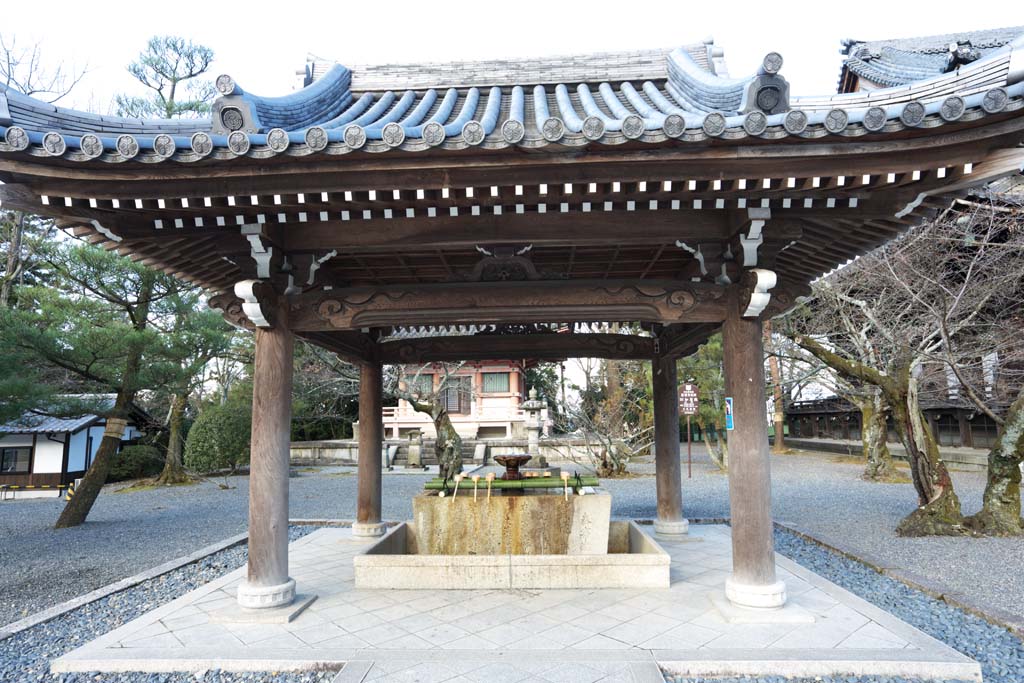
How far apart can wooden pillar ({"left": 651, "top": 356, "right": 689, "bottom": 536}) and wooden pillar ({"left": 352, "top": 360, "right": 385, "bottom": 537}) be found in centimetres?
390

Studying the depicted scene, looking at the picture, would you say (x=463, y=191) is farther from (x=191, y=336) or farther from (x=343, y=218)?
(x=191, y=336)

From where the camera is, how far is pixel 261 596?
4.91 m

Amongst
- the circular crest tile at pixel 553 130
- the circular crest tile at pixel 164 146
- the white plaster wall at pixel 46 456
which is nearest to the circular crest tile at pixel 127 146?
the circular crest tile at pixel 164 146

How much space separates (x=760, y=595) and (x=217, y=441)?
16.6m

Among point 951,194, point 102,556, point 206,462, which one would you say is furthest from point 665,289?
point 206,462

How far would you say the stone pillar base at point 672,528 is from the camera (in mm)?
7867

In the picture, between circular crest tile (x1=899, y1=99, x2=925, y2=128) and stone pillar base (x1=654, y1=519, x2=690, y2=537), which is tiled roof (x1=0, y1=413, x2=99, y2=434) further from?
circular crest tile (x1=899, y1=99, x2=925, y2=128)

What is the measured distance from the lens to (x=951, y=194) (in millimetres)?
4383

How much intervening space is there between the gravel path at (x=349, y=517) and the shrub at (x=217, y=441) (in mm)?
733

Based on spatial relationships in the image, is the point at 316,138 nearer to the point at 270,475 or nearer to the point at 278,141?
the point at 278,141

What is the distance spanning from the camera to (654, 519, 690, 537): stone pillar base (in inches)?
310

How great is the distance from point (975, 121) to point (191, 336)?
1181 centimetres

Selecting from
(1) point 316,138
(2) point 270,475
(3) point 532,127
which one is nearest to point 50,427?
(2) point 270,475

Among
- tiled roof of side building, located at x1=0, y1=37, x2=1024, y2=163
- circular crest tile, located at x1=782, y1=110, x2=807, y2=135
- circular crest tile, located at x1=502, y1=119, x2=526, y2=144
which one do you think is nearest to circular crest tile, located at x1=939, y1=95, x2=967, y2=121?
tiled roof of side building, located at x1=0, y1=37, x2=1024, y2=163
